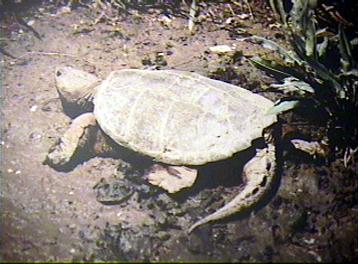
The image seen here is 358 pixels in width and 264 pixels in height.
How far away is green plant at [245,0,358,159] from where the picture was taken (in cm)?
232

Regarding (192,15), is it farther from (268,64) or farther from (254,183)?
(254,183)

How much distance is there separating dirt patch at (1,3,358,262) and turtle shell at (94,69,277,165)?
272 mm

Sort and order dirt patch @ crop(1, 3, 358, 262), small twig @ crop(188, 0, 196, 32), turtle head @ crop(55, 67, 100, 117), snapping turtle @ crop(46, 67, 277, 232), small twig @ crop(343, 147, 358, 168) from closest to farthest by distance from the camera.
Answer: dirt patch @ crop(1, 3, 358, 262)
snapping turtle @ crop(46, 67, 277, 232)
small twig @ crop(343, 147, 358, 168)
turtle head @ crop(55, 67, 100, 117)
small twig @ crop(188, 0, 196, 32)

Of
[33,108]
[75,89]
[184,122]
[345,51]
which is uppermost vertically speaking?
[345,51]

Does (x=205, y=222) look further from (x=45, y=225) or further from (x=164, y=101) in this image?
(x=45, y=225)

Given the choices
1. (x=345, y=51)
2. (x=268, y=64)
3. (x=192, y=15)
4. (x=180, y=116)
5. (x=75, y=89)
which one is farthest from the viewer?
(x=192, y=15)

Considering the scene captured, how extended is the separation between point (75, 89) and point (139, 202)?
1037mm

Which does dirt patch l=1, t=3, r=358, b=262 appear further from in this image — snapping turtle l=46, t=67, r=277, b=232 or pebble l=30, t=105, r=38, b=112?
snapping turtle l=46, t=67, r=277, b=232

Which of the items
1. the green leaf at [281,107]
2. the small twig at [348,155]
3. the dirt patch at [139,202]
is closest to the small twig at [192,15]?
the dirt patch at [139,202]

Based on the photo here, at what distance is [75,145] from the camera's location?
2.65 m

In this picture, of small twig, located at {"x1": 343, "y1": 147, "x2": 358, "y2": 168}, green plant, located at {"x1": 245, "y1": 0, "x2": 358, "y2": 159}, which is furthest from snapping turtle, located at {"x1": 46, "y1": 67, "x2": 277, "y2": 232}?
small twig, located at {"x1": 343, "y1": 147, "x2": 358, "y2": 168}

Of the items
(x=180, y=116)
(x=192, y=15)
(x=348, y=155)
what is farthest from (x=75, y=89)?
(x=348, y=155)

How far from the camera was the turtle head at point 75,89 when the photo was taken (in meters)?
2.82

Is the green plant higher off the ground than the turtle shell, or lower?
higher
